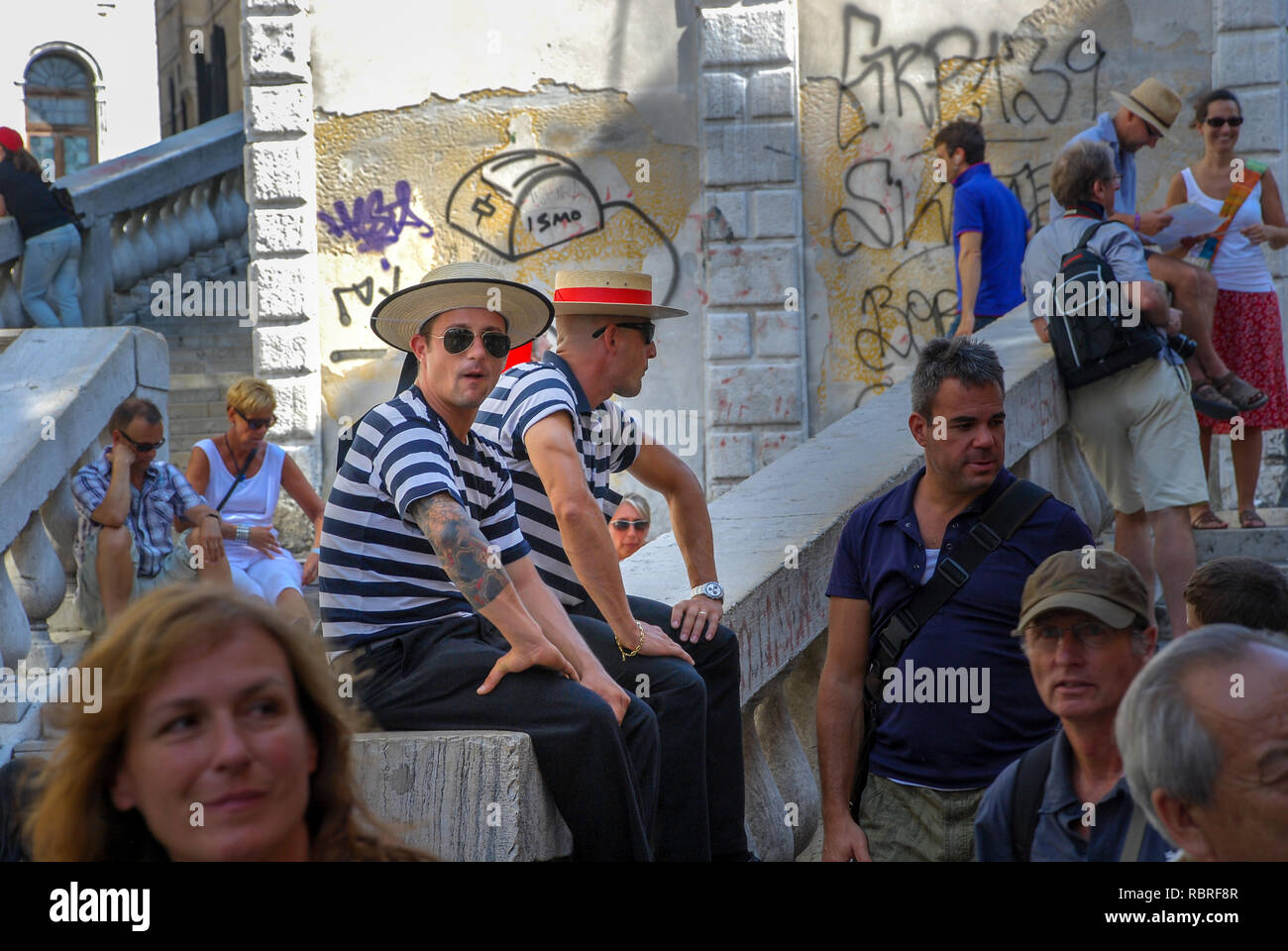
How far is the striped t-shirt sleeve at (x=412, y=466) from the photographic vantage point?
9.68 ft

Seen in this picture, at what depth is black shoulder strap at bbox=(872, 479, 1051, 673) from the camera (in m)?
3.30

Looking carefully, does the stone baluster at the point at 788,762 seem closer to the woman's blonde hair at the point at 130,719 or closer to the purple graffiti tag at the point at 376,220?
the woman's blonde hair at the point at 130,719

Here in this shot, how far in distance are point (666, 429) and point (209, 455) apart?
3655mm

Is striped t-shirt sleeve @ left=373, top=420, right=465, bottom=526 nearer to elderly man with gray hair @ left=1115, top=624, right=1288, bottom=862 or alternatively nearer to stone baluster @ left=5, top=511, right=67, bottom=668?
elderly man with gray hair @ left=1115, top=624, right=1288, bottom=862

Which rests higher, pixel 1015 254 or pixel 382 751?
pixel 1015 254

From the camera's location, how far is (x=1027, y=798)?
8.42ft

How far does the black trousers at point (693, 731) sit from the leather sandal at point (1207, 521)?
2779 millimetres

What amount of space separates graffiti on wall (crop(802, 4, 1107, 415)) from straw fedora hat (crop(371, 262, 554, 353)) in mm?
5882

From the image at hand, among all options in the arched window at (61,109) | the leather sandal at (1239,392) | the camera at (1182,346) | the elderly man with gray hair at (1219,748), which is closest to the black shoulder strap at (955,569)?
the elderly man with gray hair at (1219,748)

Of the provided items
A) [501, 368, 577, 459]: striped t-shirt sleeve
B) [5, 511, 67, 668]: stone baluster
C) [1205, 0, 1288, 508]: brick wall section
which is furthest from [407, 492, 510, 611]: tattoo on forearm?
[1205, 0, 1288, 508]: brick wall section

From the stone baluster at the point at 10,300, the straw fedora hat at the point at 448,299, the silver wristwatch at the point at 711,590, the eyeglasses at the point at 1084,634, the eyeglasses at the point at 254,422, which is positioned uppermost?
the stone baluster at the point at 10,300
